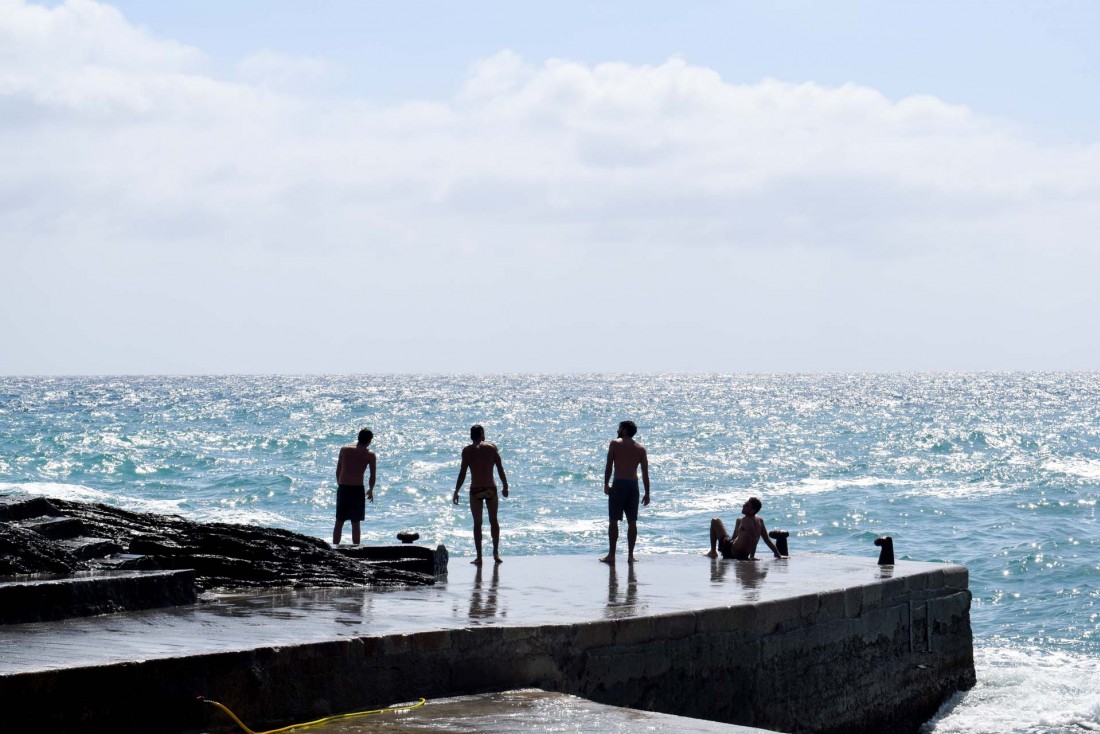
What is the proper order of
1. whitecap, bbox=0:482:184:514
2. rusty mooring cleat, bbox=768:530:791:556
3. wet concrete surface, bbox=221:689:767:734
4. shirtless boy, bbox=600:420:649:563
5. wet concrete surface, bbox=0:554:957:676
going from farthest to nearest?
whitecap, bbox=0:482:184:514, rusty mooring cleat, bbox=768:530:791:556, shirtless boy, bbox=600:420:649:563, wet concrete surface, bbox=0:554:957:676, wet concrete surface, bbox=221:689:767:734

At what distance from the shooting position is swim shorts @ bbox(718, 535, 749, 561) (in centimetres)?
1388

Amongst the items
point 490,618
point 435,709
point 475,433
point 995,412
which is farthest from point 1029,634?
point 995,412

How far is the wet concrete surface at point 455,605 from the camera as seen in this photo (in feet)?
22.6

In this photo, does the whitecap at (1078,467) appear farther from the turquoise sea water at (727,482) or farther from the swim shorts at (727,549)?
the swim shorts at (727,549)

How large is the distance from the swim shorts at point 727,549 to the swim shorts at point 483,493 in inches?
109

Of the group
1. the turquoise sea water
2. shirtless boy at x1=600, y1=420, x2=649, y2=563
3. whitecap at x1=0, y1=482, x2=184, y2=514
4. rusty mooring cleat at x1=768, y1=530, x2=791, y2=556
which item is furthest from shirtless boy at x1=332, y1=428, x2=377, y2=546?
whitecap at x1=0, y1=482, x2=184, y2=514

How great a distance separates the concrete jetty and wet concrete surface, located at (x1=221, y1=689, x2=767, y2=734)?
0.81 ft

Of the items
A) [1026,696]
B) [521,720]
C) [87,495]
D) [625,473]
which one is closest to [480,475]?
[625,473]

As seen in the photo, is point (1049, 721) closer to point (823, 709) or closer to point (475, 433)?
point (823, 709)

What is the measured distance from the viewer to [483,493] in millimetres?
13008

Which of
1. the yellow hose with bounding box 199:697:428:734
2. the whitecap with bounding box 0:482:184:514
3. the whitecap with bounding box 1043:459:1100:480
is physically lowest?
the whitecap with bounding box 0:482:184:514

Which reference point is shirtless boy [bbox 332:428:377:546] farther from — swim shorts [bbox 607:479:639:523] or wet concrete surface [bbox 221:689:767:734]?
wet concrete surface [bbox 221:689:767:734]

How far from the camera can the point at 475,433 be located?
41.8 ft

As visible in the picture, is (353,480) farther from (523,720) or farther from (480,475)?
(523,720)
